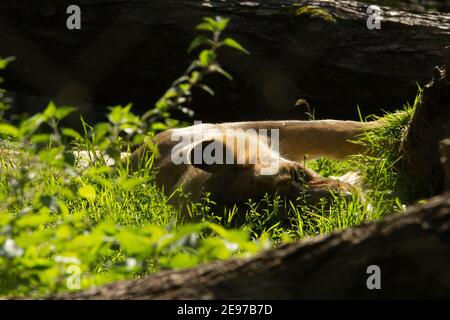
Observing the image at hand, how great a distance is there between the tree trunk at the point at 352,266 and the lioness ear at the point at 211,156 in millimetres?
2351

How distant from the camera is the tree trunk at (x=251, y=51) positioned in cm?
546

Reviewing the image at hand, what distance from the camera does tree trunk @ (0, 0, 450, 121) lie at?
215 inches

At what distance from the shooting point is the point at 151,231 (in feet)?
5.89

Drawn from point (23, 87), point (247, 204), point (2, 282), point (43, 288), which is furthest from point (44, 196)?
point (23, 87)

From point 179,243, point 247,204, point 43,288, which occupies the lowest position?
point 247,204

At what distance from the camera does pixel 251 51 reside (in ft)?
18.2

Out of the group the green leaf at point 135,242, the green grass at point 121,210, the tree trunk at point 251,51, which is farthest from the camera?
the tree trunk at point 251,51

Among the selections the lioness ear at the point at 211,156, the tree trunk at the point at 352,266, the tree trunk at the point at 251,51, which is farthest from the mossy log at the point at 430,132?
the tree trunk at the point at 352,266

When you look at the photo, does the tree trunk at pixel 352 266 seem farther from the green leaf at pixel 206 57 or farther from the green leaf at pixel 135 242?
the green leaf at pixel 206 57

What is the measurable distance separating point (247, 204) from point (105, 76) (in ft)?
6.95

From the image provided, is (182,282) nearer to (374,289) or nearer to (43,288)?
(374,289)

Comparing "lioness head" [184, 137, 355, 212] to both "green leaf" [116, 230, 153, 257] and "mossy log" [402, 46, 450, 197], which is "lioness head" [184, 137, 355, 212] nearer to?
"mossy log" [402, 46, 450, 197]

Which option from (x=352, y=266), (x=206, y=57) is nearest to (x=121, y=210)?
(x=206, y=57)

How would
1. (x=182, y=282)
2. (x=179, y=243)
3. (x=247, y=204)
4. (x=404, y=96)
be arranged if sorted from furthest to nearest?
(x=404, y=96) < (x=247, y=204) < (x=179, y=243) < (x=182, y=282)
